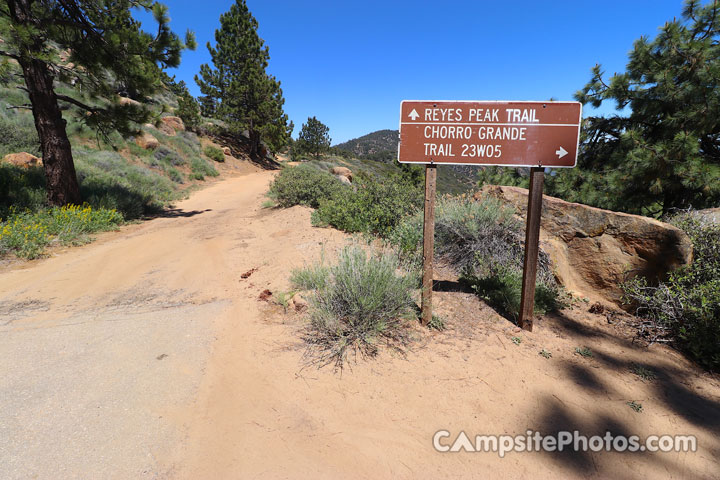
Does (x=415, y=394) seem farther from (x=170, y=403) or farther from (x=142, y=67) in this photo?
(x=142, y=67)

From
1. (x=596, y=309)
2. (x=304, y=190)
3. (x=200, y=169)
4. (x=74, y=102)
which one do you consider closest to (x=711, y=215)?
(x=596, y=309)

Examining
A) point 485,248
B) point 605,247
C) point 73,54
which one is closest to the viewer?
point 605,247

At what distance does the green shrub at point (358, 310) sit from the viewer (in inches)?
118

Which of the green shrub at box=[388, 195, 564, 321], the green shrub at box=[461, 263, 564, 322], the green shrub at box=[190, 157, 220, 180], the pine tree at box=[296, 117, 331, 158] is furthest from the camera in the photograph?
the pine tree at box=[296, 117, 331, 158]

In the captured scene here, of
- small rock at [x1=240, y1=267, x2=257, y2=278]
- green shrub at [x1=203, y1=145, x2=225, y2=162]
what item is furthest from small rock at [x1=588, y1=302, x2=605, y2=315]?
green shrub at [x1=203, y1=145, x2=225, y2=162]

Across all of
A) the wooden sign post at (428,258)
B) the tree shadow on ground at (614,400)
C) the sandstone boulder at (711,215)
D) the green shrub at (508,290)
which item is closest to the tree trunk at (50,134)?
the wooden sign post at (428,258)

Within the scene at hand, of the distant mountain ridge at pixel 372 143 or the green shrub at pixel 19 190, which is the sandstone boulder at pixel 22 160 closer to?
the green shrub at pixel 19 190

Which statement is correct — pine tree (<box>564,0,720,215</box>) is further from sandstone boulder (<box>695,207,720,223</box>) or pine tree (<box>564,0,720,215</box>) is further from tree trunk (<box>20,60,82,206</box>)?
tree trunk (<box>20,60,82,206</box>)

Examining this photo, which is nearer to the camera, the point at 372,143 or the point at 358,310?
the point at 358,310

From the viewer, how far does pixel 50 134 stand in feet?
24.1

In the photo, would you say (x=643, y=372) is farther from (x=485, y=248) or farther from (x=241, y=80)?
(x=241, y=80)

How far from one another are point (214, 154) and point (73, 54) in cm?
1411

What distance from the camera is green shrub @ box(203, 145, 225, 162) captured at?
21219mm

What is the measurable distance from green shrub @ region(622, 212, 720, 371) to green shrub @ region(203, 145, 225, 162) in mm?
21971
